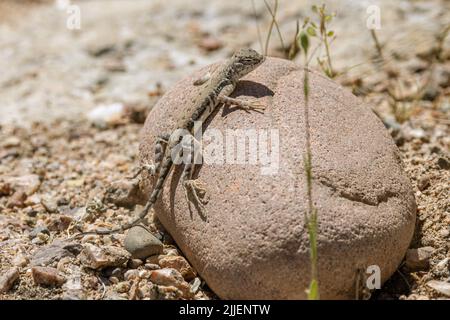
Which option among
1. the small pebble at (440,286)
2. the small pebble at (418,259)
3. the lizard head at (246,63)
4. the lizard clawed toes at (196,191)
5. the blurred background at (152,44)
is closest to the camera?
the small pebble at (440,286)

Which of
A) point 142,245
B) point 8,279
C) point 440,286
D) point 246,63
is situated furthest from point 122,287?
point 440,286

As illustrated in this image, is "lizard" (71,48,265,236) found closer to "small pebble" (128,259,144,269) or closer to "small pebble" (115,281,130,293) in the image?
"small pebble" (128,259,144,269)

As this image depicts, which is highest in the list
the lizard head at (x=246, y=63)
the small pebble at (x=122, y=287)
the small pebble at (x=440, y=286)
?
the lizard head at (x=246, y=63)

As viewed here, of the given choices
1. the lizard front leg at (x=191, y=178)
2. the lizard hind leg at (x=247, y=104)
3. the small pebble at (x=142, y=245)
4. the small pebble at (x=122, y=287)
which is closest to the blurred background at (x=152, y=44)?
the lizard hind leg at (x=247, y=104)

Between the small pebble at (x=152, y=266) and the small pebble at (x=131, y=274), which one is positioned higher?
the small pebble at (x=152, y=266)

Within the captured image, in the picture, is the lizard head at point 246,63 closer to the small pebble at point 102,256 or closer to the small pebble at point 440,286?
the small pebble at point 102,256

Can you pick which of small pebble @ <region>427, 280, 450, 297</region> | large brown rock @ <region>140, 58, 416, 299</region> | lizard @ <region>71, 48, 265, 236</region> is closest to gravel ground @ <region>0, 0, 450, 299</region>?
small pebble @ <region>427, 280, 450, 297</region>

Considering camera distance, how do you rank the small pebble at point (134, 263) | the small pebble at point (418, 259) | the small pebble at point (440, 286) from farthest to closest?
the small pebble at point (134, 263)
the small pebble at point (418, 259)
the small pebble at point (440, 286)

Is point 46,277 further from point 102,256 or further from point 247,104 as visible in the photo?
point 247,104
